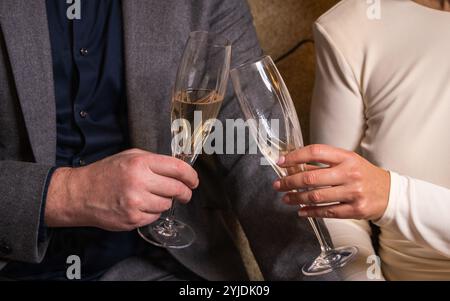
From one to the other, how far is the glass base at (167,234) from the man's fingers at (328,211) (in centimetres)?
20

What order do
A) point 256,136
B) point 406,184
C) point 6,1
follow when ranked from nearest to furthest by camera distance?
point 256,136 < point 406,184 < point 6,1

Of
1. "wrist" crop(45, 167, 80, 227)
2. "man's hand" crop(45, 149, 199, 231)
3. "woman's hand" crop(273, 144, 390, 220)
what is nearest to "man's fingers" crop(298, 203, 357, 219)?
"woman's hand" crop(273, 144, 390, 220)

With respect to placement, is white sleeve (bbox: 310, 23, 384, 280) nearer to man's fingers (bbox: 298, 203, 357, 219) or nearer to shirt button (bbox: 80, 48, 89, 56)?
man's fingers (bbox: 298, 203, 357, 219)

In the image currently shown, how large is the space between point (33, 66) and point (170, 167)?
14.6 inches

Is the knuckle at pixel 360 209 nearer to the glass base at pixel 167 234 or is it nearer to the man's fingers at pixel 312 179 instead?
the man's fingers at pixel 312 179

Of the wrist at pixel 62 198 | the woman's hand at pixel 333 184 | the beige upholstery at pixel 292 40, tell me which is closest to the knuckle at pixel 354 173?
the woman's hand at pixel 333 184

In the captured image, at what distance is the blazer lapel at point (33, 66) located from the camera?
1057 mm

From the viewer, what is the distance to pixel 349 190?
33.6 inches

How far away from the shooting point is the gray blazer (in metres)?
1.00

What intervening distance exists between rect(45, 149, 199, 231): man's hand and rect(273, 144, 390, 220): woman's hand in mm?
145
